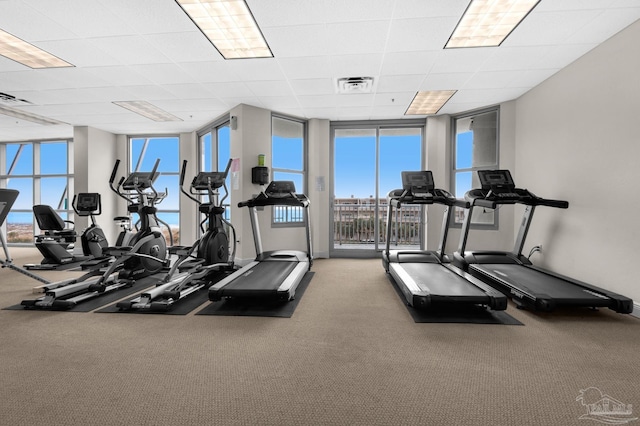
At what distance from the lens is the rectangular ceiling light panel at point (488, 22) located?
8.79 ft

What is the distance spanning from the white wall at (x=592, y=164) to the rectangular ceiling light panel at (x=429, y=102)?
4.09 feet

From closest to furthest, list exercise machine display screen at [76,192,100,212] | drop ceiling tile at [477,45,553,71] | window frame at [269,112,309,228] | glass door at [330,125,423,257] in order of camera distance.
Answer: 1. drop ceiling tile at [477,45,553,71]
2. exercise machine display screen at [76,192,100,212]
3. window frame at [269,112,309,228]
4. glass door at [330,125,423,257]

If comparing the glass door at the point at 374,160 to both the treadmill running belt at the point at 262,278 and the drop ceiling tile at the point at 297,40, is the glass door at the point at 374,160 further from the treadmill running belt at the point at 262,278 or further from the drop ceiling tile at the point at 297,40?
the drop ceiling tile at the point at 297,40

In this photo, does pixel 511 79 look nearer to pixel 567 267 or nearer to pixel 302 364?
pixel 567 267

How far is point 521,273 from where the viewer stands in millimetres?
3543

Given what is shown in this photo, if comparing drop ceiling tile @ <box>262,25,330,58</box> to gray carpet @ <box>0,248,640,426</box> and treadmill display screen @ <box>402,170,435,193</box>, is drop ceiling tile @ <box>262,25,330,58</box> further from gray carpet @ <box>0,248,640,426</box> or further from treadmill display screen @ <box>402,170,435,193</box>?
gray carpet @ <box>0,248,640,426</box>

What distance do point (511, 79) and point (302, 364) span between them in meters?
4.58

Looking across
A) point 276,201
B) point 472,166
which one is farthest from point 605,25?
point 276,201

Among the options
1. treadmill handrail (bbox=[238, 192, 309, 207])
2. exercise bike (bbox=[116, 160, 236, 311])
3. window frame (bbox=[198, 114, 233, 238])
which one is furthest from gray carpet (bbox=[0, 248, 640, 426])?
window frame (bbox=[198, 114, 233, 238])

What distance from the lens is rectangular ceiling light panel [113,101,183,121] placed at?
17.2 feet

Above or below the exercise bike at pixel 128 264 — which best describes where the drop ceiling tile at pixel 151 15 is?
above

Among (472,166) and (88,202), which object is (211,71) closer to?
(88,202)

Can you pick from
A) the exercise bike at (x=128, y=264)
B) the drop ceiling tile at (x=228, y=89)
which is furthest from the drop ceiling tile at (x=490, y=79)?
the exercise bike at (x=128, y=264)

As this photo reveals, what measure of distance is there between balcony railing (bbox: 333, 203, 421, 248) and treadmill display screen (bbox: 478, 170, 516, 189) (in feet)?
9.85
